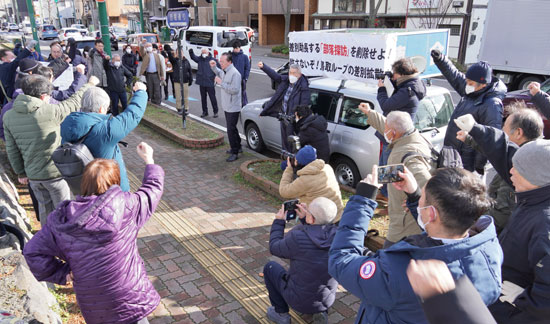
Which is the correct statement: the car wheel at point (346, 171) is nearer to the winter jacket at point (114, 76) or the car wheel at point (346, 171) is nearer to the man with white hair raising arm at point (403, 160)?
the man with white hair raising arm at point (403, 160)

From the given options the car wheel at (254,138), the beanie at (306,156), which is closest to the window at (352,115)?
the beanie at (306,156)

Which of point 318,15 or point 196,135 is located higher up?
point 318,15

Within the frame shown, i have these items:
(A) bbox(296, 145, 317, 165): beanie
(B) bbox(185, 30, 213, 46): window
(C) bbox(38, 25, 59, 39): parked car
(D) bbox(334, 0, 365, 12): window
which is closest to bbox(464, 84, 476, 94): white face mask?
(A) bbox(296, 145, 317, 165): beanie

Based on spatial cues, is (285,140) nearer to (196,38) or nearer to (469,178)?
(469,178)

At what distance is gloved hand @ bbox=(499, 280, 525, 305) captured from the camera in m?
2.24

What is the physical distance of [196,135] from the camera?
858 centimetres

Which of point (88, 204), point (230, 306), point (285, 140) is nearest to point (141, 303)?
point (88, 204)

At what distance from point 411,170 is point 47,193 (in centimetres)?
371

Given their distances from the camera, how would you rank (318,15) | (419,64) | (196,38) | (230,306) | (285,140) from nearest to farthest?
1. (230,306)
2. (419,64)
3. (285,140)
4. (196,38)
5. (318,15)

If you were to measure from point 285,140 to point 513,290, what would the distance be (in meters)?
4.81

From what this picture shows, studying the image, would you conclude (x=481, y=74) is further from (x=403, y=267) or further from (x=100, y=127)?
(x=100, y=127)

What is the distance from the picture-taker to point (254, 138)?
8148 mm

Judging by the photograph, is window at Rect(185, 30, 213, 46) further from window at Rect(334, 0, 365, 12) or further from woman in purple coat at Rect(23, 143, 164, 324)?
woman in purple coat at Rect(23, 143, 164, 324)

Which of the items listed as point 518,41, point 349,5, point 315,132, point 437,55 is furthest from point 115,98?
point 349,5
